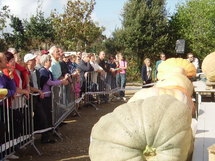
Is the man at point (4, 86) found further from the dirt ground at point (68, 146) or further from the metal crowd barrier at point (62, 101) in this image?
the metal crowd barrier at point (62, 101)

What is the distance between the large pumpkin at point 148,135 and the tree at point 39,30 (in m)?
34.4

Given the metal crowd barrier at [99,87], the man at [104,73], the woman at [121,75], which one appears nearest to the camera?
the metal crowd barrier at [99,87]

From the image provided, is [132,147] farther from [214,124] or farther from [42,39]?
[42,39]

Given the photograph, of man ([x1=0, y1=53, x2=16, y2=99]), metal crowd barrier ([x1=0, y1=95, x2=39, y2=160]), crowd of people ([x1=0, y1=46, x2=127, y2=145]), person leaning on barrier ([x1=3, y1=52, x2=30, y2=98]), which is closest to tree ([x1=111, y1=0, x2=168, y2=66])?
crowd of people ([x1=0, y1=46, x2=127, y2=145])

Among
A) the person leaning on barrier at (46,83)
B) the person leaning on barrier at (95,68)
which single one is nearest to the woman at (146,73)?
the person leaning on barrier at (95,68)

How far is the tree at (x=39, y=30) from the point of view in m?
35.7

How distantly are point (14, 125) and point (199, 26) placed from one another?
22576mm

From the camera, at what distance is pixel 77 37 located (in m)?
28.9

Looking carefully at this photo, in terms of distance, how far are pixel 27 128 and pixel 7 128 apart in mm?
667

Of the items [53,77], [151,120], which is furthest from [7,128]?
[151,120]

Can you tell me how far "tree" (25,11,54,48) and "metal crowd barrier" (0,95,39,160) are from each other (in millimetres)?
30751

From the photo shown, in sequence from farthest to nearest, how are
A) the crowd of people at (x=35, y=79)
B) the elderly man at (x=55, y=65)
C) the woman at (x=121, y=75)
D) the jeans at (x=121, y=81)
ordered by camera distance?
the woman at (x=121, y=75) → the jeans at (x=121, y=81) → the elderly man at (x=55, y=65) → the crowd of people at (x=35, y=79)

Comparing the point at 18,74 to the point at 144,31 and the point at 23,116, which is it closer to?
the point at 23,116

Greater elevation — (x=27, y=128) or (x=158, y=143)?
(x=158, y=143)
